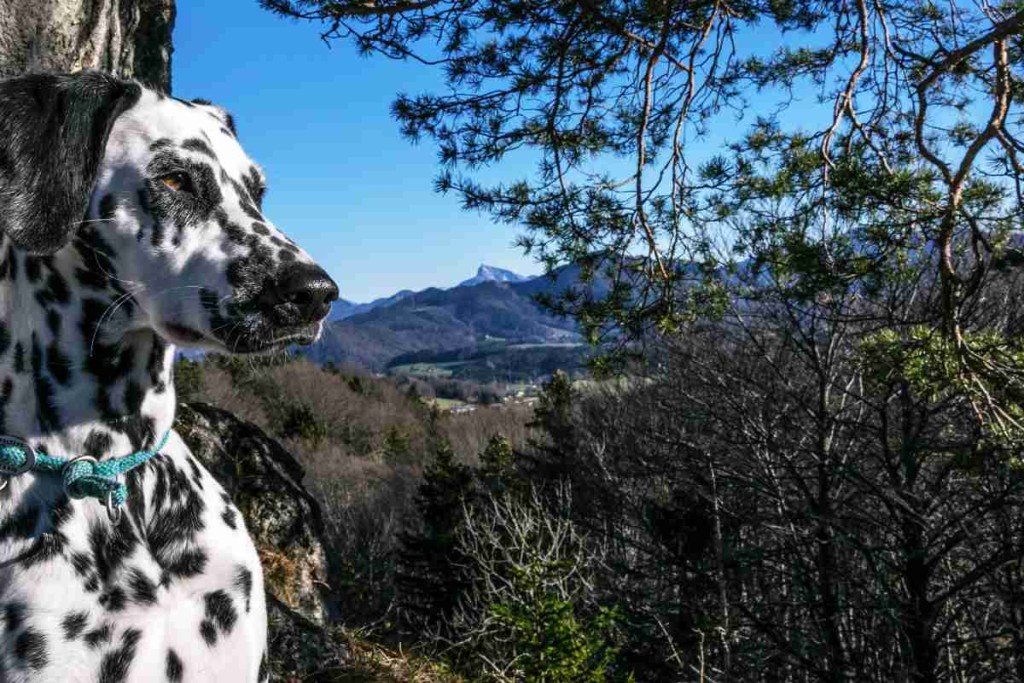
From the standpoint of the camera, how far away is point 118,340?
6.07 feet

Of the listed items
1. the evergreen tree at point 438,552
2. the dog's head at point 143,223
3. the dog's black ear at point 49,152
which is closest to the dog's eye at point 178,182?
the dog's head at point 143,223

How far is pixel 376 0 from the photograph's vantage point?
17.3 ft

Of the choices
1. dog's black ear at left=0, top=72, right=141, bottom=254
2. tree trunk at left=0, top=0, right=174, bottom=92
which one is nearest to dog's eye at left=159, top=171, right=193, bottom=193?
dog's black ear at left=0, top=72, right=141, bottom=254

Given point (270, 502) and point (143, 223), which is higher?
point (143, 223)

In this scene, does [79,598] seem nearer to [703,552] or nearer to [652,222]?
[652,222]

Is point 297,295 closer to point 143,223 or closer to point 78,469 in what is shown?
point 143,223

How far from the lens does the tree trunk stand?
3.36 m

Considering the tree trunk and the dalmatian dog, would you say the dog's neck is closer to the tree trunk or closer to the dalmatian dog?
the dalmatian dog

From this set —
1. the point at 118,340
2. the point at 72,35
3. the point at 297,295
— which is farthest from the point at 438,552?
the point at 297,295

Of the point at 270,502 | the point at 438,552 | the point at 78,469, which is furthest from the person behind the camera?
the point at 438,552

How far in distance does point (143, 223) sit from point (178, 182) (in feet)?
0.44

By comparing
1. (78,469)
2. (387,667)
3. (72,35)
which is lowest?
(387,667)

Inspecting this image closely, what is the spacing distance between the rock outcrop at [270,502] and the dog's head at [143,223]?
3637 mm

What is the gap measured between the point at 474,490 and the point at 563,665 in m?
12.4
